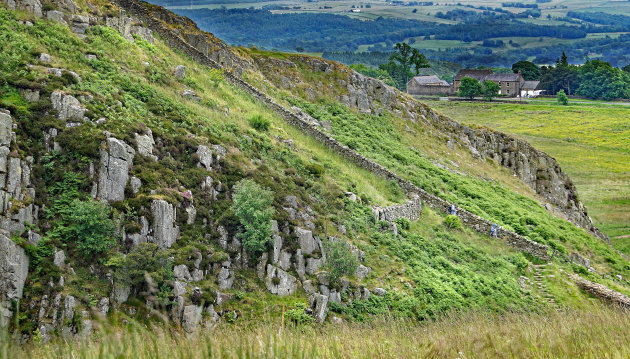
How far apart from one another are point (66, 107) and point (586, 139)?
10675 centimetres

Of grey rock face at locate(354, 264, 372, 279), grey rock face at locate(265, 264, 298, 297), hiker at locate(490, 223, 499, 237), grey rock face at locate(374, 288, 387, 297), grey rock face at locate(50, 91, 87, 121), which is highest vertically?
grey rock face at locate(50, 91, 87, 121)

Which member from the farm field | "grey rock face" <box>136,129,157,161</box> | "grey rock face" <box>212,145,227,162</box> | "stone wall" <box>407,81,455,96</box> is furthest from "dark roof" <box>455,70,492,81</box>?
"grey rock face" <box>136,129,157,161</box>

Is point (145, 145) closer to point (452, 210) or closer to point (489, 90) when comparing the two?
point (452, 210)

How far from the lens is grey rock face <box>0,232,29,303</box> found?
15.6 m

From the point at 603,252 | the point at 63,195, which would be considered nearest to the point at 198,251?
the point at 63,195

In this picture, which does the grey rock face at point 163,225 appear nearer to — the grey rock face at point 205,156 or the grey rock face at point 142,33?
the grey rock face at point 205,156

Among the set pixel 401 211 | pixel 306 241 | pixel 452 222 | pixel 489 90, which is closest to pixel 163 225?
pixel 306 241

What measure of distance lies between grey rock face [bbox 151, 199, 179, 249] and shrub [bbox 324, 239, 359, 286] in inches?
249

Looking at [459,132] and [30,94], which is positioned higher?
[30,94]

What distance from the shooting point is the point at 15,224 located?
1681 centimetres

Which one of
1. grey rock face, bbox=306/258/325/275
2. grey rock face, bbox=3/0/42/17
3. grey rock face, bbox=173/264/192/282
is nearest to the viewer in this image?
grey rock face, bbox=173/264/192/282

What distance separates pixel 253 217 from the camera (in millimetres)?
21203

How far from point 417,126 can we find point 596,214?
29508 millimetres

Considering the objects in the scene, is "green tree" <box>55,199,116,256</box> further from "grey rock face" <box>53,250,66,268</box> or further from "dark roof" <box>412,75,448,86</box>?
"dark roof" <box>412,75,448,86</box>
